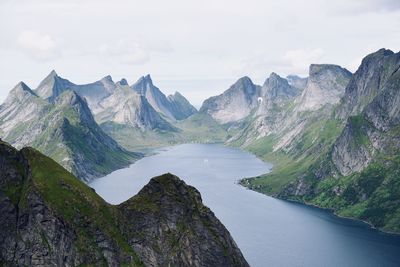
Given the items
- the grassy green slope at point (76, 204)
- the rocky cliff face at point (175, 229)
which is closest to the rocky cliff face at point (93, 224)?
the grassy green slope at point (76, 204)

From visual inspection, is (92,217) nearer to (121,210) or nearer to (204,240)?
(121,210)

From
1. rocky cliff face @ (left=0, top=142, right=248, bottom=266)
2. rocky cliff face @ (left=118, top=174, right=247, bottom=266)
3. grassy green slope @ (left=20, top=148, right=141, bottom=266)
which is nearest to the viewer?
rocky cliff face @ (left=0, top=142, right=248, bottom=266)

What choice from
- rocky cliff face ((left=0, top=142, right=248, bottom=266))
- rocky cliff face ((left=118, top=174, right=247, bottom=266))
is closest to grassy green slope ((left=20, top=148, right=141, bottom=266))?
rocky cliff face ((left=0, top=142, right=248, bottom=266))

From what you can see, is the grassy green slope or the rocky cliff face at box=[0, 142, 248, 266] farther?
the grassy green slope

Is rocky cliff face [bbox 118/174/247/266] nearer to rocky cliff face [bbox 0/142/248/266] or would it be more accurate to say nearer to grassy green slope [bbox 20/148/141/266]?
rocky cliff face [bbox 0/142/248/266]

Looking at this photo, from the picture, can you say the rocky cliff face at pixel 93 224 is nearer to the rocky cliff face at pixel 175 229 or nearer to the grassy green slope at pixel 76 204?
the grassy green slope at pixel 76 204

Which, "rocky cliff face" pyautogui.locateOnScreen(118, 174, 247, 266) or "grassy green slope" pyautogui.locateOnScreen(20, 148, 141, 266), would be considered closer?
"grassy green slope" pyautogui.locateOnScreen(20, 148, 141, 266)

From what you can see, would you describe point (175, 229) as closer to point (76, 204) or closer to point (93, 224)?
point (93, 224)

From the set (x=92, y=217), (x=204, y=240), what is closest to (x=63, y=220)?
(x=92, y=217)

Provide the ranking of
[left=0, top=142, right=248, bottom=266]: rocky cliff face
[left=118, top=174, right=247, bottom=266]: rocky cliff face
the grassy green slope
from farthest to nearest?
[left=118, top=174, right=247, bottom=266]: rocky cliff face < the grassy green slope < [left=0, top=142, right=248, bottom=266]: rocky cliff face
